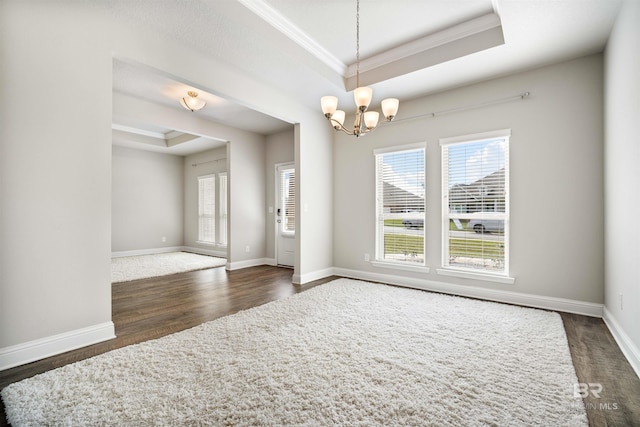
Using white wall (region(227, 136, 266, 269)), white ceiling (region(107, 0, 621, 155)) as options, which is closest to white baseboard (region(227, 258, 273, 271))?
white wall (region(227, 136, 266, 269))

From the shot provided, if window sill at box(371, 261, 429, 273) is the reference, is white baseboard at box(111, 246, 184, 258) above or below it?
below

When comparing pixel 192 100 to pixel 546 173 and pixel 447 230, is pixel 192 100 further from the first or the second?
pixel 546 173

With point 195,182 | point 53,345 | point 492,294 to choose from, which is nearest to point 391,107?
point 492,294

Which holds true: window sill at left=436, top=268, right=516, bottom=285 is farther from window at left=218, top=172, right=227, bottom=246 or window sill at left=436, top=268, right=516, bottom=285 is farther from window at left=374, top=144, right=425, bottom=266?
window at left=218, top=172, right=227, bottom=246

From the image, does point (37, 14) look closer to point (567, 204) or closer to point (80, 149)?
point (80, 149)

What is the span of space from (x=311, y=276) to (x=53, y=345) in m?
3.12

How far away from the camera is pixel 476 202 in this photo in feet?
12.6

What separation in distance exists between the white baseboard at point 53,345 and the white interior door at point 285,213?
147 inches

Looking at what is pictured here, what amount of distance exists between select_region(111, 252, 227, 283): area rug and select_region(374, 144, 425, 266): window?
141 inches

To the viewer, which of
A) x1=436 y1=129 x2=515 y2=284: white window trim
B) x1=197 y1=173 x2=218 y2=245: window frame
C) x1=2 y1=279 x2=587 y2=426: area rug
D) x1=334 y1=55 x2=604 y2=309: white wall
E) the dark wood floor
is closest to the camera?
x1=2 y1=279 x2=587 y2=426: area rug

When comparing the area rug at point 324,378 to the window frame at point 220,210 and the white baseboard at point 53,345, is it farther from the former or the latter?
the window frame at point 220,210

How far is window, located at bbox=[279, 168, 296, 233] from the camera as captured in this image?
610 cm

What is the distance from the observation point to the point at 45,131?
2191 mm

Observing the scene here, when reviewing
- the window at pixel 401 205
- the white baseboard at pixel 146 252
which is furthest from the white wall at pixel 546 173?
the white baseboard at pixel 146 252
